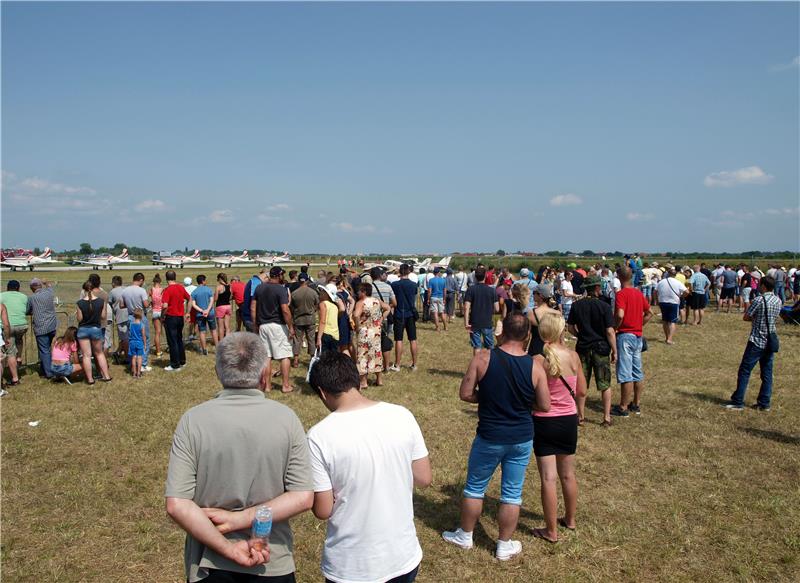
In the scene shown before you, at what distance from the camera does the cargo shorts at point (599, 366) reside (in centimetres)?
679

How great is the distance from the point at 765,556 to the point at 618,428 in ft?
9.65

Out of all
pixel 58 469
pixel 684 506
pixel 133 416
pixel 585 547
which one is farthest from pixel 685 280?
pixel 58 469

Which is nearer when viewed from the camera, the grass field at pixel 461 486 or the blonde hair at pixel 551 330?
the grass field at pixel 461 486

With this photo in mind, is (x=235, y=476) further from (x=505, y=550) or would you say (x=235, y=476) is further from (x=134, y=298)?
(x=134, y=298)

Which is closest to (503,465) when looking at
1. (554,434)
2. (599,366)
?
(554,434)

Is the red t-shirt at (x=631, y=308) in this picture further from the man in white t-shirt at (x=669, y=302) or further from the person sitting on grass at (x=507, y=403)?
the man in white t-shirt at (x=669, y=302)

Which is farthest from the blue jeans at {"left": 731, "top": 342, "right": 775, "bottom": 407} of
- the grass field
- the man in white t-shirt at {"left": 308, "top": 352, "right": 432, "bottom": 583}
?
the man in white t-shirt at {"left": 308, "top": 352, "right": 432, "bottom": 583}

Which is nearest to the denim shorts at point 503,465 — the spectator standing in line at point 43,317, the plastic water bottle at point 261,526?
the plastic water bottle at point 261,526

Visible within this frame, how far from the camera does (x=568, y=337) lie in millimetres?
14602

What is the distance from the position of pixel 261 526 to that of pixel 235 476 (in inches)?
9.0

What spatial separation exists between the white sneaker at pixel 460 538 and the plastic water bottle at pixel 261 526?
2569mm

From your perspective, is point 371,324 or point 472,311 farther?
point 472,311

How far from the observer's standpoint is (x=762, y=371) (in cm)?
786

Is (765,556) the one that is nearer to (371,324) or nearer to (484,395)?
(484,395)
